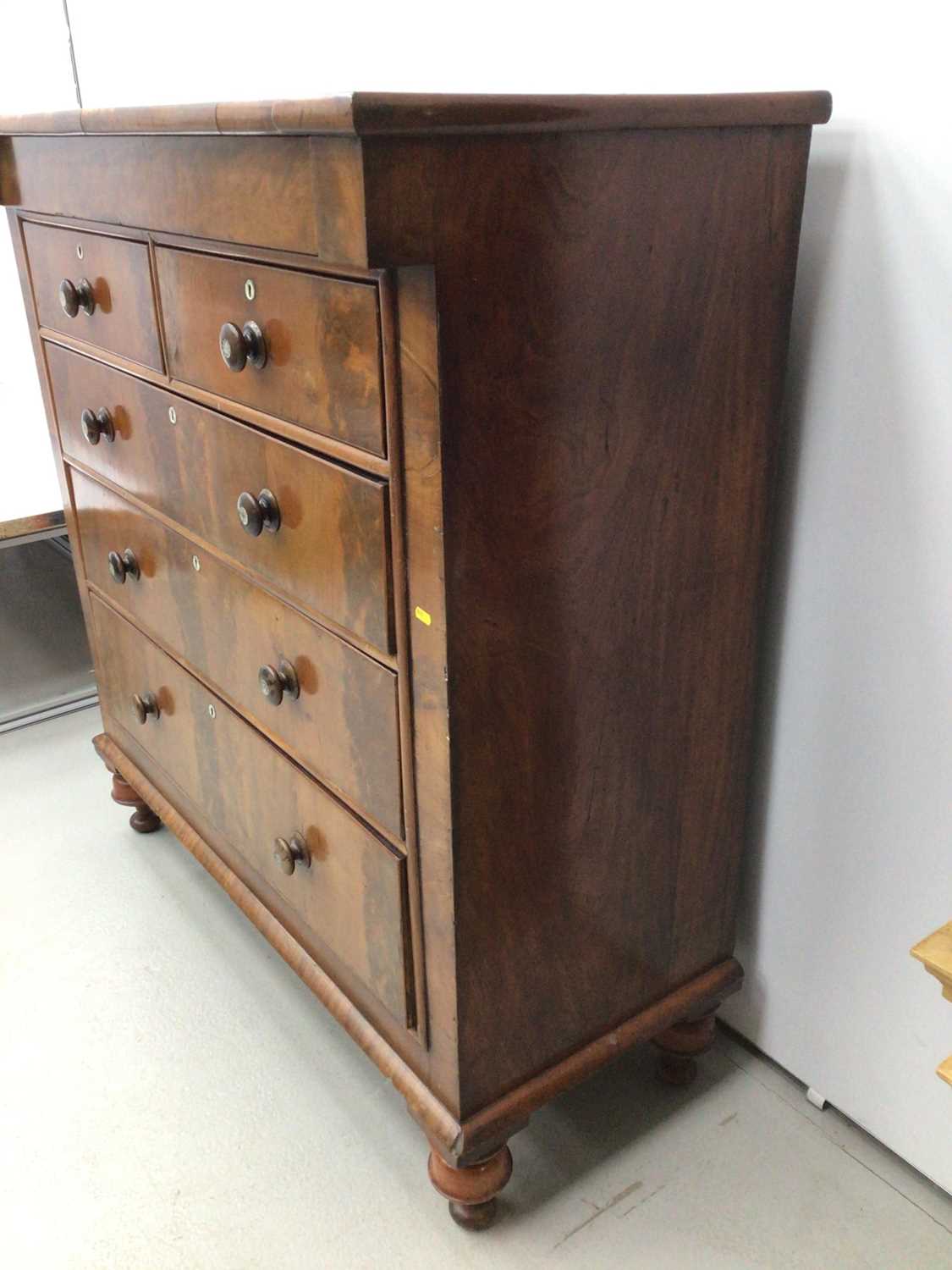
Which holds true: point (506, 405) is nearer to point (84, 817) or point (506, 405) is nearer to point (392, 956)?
point (392, 956)

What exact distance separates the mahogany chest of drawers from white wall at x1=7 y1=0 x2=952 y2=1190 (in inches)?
2.4

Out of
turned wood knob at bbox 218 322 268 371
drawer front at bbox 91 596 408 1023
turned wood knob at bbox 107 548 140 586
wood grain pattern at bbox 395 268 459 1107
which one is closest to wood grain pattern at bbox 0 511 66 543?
drawer front at bbox 91 596 408 1023

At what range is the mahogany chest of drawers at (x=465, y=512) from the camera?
867mm

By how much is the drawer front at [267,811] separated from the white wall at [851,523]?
475 mm

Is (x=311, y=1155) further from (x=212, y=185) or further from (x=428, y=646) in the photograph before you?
(x=212, y=185)

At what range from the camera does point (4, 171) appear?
4.83 feet

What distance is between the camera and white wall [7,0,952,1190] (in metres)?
1.02

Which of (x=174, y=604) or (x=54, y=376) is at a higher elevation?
(x=54, y=376)

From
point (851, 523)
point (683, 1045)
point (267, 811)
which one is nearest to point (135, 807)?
point (267, 811)

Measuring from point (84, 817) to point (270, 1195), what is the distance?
0.92 metres

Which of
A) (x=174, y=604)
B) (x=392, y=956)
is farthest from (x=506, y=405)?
(x=174, y=604)

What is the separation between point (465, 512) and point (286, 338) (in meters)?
0.26

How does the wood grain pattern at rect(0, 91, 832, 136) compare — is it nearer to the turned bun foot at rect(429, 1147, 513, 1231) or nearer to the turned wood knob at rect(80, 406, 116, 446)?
the turned wood knob at rect(80, 406, 116, 446)

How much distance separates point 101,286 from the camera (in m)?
1.36
